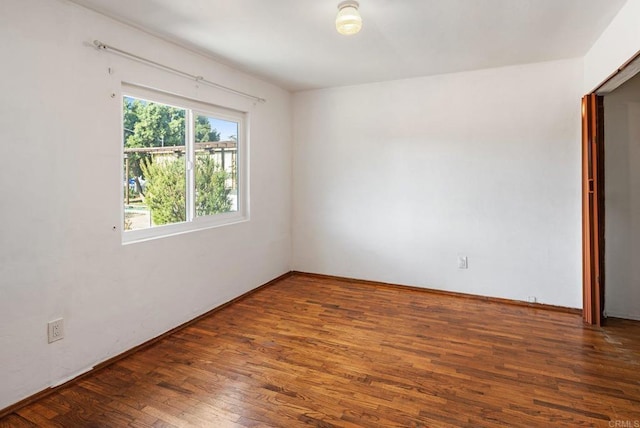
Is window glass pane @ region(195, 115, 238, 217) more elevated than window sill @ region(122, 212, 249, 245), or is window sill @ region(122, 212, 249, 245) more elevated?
window glass pane @ region(195, 115, 238, 217)

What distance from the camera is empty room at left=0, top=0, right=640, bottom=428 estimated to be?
2035 mm

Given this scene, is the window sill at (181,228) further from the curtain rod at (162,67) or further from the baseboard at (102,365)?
the curtain rod at (162,67)

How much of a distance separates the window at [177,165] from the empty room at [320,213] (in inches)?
0.9

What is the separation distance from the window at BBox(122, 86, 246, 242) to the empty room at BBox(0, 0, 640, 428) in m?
0.02

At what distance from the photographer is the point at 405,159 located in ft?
13.4

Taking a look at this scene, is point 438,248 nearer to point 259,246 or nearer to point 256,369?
point 259,246

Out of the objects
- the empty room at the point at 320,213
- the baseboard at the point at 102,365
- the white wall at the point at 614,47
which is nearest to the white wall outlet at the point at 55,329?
the empty room at the point at 320,213

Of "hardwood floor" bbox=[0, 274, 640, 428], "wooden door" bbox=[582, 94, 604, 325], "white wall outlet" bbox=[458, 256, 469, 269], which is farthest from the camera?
"white wall outlet" bbox=[458, 256, 469, 269]

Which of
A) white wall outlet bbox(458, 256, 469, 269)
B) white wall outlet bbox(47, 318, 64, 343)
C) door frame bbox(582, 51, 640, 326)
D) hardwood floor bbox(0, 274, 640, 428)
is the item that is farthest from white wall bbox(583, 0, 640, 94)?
white wall outlet bbox(47, 318, 64, 343)

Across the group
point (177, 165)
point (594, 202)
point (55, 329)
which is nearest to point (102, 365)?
point (55, 329)

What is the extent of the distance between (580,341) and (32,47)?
429cm

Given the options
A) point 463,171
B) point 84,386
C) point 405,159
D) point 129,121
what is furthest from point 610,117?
point 84,386

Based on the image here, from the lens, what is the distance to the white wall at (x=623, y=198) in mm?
3182

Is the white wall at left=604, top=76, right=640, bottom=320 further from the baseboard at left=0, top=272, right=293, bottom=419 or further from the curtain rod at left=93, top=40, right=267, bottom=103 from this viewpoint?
the baseboard at left=0, top=272, right=293, bottom=419
